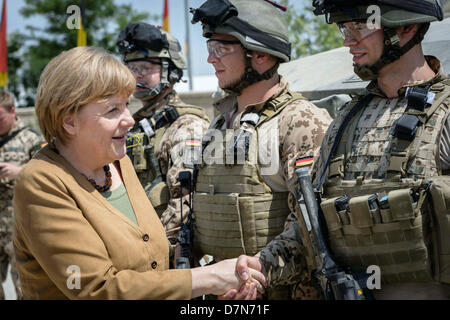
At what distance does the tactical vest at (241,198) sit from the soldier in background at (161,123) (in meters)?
0.56

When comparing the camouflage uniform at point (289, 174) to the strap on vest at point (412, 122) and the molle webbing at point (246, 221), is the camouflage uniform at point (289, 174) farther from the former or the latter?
the strap on vest at point (412, 122)

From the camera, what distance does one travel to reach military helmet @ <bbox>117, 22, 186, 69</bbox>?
529cm

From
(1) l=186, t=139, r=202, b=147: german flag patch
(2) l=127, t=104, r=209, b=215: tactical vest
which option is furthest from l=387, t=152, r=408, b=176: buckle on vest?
(2) l=127, t=104, r=209, b=215: tactical vest

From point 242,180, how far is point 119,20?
29941mm

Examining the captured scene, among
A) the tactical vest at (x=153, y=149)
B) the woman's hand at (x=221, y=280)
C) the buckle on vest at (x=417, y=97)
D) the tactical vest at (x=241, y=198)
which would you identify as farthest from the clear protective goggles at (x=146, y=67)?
the buckle on vest at (x=417, y=97)

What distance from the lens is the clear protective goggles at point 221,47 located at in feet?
12.4

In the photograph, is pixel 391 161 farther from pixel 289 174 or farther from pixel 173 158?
pixel 173 158

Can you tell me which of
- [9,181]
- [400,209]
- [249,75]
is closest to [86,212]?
[400,209]

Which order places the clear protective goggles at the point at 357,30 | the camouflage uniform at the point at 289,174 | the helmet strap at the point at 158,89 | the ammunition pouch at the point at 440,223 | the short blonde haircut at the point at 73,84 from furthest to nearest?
1. the helmet strap at the point at 158,89
2. the camouflage uniform at the point at 289,174
3. the clear protective goggles at the point at 357,30
4. the short blonde haircut at the point at 73,84
5. the ammunition pouch at the point at 440,223

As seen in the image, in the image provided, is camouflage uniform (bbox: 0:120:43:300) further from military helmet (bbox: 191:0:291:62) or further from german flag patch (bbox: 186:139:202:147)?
military helmet (bbox: 191:0:291:62)

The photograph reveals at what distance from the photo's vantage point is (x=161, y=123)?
197 inches

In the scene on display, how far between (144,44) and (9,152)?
8.67 ft
